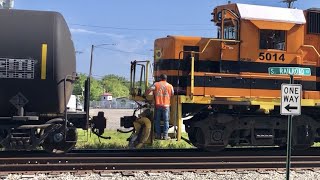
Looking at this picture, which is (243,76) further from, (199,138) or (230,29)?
(199,138)

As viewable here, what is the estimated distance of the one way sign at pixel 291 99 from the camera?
279 inches

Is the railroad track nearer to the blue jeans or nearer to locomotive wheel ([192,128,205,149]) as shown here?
locomotive wheel ([192,128,205,149])

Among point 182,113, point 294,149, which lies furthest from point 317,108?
point 182,113

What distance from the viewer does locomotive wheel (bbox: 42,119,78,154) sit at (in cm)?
1017

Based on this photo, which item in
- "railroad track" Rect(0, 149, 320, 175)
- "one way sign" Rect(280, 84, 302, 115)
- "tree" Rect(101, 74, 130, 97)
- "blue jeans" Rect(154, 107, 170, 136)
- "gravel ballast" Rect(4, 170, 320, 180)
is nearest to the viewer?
"one way sign" Rect(280, 84, 302, 115)

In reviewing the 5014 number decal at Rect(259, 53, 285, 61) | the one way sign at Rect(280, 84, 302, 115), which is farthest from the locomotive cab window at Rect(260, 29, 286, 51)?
the one way sign at Rect(280, 84, 302, 115)

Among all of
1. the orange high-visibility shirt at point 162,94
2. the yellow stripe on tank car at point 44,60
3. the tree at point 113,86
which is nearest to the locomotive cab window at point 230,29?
the orange high-visibility shirt at point 162,94

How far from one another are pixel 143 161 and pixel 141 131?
47.8 inches

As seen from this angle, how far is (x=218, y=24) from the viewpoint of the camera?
12.6 m

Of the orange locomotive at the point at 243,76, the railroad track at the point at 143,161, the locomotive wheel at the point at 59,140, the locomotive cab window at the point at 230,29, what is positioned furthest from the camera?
the locomotive cab window at the point at 230,29

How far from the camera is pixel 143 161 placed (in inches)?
403

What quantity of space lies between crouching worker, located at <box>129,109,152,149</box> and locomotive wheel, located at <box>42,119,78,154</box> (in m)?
1.64

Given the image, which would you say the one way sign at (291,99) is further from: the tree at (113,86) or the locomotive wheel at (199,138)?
the tree at (113,86)

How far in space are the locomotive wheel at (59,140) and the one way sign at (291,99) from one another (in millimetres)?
5217
